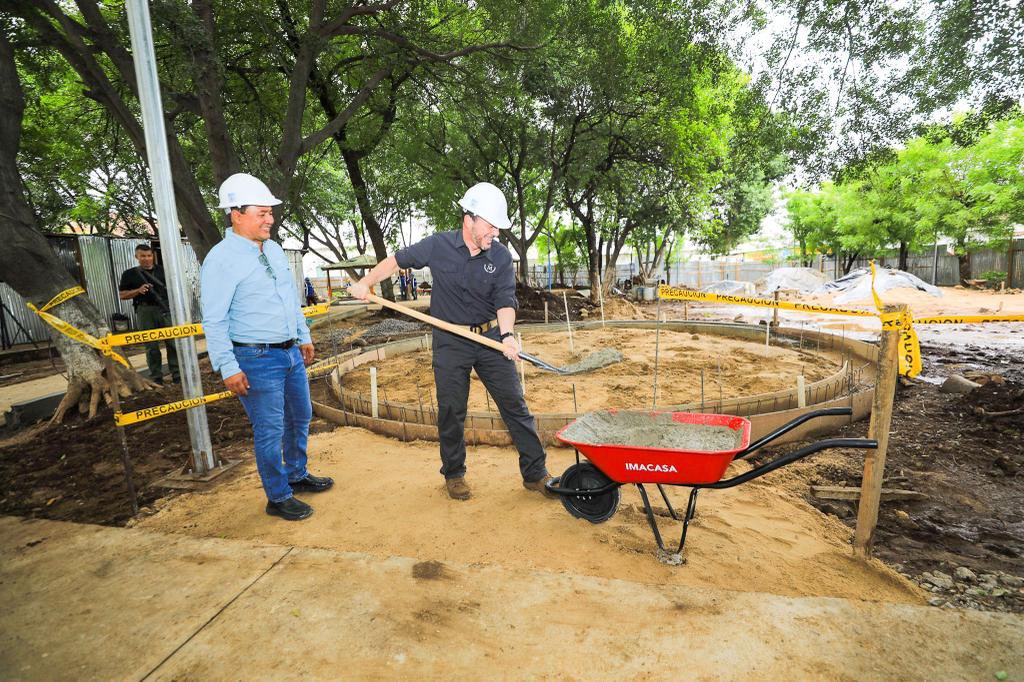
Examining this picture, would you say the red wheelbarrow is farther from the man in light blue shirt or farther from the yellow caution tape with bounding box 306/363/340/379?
the yellow caution tape with bounding box 306/363/340/379

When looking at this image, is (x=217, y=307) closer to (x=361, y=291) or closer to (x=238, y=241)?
(x=238, y=241)

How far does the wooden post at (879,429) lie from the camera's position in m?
2.32

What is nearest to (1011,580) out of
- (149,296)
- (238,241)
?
(238,241)

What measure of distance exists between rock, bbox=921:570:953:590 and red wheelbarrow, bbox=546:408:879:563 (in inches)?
28.3

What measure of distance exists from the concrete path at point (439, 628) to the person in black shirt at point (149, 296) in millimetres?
4497

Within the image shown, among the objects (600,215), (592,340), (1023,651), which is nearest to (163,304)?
(592,340)

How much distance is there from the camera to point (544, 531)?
263 cm

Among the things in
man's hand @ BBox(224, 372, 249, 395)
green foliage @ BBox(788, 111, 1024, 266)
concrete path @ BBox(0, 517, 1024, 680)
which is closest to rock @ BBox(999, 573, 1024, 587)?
concrete path @ BBox(0, 517, 1024, 680)

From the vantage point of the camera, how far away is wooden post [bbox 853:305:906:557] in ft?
7.60

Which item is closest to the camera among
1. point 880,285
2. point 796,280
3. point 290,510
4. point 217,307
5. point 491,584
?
point 491,584

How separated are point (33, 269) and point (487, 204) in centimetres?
511

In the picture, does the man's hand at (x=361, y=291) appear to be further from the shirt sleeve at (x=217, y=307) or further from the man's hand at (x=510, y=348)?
the man's hand at (x=510, y=348)

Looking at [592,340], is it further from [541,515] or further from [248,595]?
[248,595]

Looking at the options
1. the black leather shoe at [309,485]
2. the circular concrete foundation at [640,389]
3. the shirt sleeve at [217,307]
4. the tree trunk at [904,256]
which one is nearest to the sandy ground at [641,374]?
the circular concrete foundation at [640,389]
